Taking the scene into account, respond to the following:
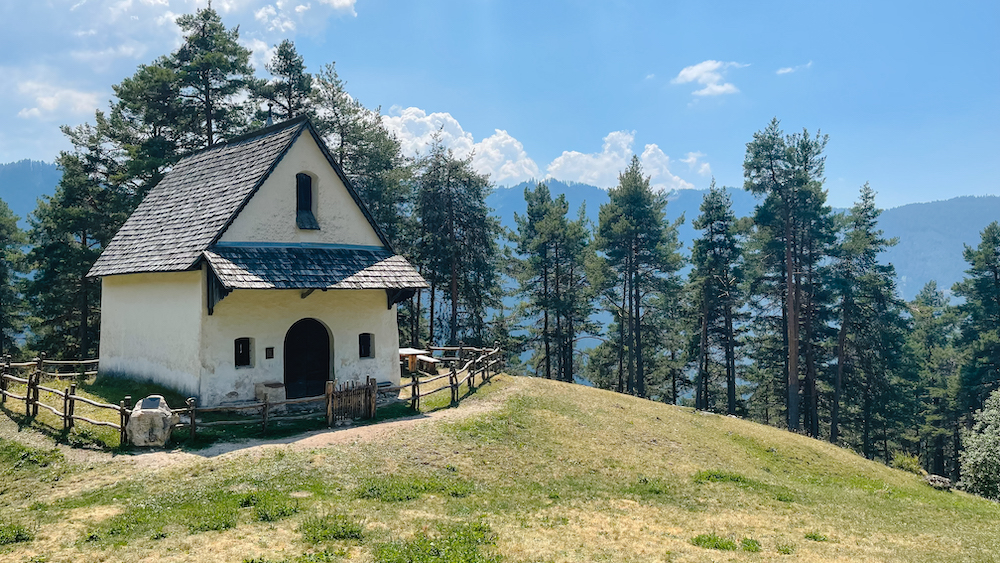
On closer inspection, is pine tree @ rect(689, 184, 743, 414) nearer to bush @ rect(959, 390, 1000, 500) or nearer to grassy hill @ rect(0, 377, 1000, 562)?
bush @ rect(959, 390, 1000, 500)

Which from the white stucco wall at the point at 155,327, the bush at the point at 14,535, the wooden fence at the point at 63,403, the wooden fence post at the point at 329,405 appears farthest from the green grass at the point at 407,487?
the white stucco wall at the point at 155,327

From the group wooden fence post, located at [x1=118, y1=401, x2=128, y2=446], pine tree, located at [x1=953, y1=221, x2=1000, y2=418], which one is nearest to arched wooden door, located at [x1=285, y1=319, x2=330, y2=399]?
wooden fence post, located at [x1=118, y1=401, x2=128, y2=446]

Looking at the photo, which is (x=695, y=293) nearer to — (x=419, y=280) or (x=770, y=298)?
(x=770, y=298)

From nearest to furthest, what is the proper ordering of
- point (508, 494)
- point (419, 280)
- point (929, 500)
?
point (508, 494), point (929, 500), point (419, 280)

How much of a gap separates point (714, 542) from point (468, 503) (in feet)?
15.2

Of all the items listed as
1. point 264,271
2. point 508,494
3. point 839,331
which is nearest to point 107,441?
point 264,271

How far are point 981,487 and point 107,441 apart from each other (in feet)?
104

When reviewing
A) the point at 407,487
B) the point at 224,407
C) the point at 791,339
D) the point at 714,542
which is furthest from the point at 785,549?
the point at 791,339

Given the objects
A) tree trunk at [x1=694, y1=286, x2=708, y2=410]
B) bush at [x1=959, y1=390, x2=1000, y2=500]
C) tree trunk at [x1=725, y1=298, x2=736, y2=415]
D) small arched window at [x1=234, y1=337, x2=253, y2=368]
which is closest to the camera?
small arched window at [x1=234, y1=337, x2=253, y2=368]

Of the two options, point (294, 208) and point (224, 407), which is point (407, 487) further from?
point (294, 208)

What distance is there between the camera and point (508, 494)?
1243 cm

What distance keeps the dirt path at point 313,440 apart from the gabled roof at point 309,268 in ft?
14.2

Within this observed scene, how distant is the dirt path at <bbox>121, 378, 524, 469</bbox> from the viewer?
1308 cm

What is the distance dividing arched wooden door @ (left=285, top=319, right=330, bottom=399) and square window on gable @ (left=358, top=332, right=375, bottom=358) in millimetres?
1141
